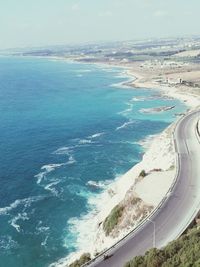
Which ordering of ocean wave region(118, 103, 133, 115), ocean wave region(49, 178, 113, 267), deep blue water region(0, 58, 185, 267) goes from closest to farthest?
ocean wave region(49, 178, 113, 267) → deep blue water region(0, 58, 185, 267) → ocean wave region(118, 103, 133, 115)

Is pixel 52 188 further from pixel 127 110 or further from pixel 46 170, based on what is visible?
pixel 127 110

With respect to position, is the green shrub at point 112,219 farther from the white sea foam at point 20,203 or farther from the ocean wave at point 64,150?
the ocean wave at point 64,150

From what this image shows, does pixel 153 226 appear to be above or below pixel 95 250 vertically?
above

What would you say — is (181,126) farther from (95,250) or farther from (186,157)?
(95,250)

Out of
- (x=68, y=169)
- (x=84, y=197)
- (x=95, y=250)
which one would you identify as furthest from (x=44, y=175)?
(x=95, y=250)

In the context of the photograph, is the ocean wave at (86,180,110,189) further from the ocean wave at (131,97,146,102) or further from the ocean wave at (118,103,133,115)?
the ocean wave at (131,97,146,102)

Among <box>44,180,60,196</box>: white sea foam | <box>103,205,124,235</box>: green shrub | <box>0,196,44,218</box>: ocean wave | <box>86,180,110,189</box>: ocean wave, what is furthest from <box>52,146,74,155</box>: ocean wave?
<box>103,205,124,235</box>: green shrub
